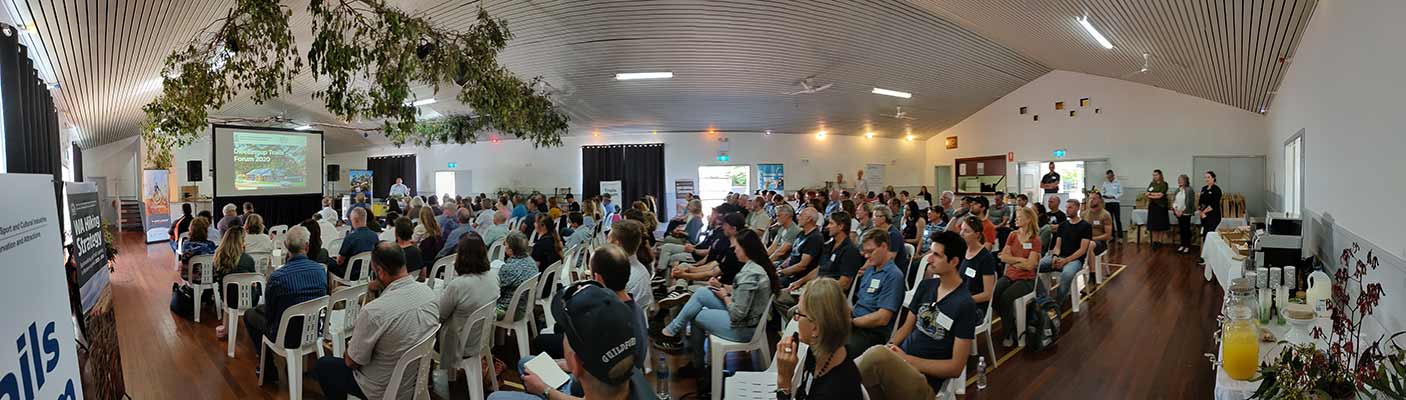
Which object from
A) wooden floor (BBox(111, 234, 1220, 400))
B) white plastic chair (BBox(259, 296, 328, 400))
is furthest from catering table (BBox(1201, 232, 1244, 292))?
white plastic chair (BBox(259, 296, 328, 400))

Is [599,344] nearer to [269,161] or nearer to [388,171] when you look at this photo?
[269,161]

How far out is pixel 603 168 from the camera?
54.4 feet

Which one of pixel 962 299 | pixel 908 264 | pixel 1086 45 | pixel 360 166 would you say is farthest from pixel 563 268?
pixel 360 166

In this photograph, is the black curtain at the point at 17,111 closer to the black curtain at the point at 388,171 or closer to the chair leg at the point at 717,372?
the chair leg at the point at 717,372

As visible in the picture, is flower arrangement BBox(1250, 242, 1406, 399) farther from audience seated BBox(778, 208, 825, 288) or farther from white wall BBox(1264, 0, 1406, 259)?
audience seated BBox(778, 208, 825, 288)

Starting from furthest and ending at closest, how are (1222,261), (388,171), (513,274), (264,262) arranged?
(388,171), (264,262), (1222,261), (513,274)

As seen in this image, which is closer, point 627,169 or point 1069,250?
point 1069,250

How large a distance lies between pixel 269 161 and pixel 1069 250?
1320cm

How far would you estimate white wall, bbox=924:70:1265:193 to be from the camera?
457 inches

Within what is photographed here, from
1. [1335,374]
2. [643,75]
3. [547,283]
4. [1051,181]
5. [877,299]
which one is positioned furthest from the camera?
[1051,181]

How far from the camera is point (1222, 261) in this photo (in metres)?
5.46

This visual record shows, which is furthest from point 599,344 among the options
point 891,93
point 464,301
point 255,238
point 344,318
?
point 891,93

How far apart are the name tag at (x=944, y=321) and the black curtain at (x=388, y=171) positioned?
1916cm

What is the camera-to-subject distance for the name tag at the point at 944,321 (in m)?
2.71
